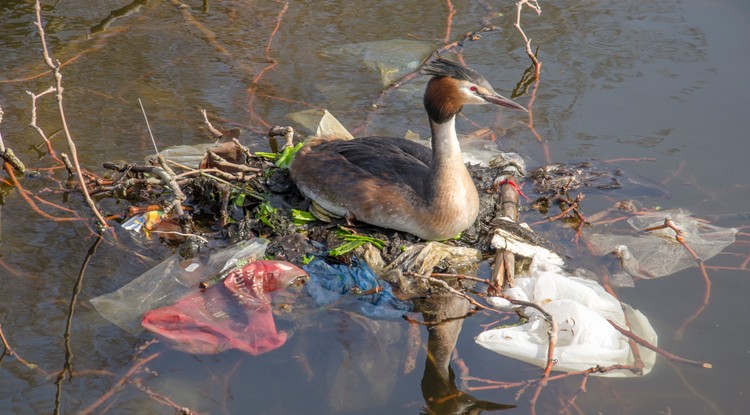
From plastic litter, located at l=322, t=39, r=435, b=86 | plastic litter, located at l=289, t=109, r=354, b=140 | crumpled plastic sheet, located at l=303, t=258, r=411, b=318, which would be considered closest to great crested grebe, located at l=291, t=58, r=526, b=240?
crumpled plastic sheet, located at l=303, t=258, r=411, b=318

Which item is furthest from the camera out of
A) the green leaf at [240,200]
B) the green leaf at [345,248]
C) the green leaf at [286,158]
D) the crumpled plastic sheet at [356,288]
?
the green leaf at [286,158]

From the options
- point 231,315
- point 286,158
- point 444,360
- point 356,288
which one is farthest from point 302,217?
point 444,360

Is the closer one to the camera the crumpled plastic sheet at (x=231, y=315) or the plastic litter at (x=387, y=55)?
the crumpled plastic sheet at (x=231, y=315)

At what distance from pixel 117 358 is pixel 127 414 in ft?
1.37

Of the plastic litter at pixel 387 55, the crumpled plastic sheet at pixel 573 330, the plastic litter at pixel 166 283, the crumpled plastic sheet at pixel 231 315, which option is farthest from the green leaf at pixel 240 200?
the plastic litter at pixel 387 55

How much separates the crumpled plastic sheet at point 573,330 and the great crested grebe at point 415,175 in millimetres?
633

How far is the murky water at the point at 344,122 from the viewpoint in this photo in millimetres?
4320

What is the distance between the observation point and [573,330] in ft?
14.9

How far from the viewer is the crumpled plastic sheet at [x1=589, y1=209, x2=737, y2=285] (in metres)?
5.21

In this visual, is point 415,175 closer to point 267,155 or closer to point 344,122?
point 267,155

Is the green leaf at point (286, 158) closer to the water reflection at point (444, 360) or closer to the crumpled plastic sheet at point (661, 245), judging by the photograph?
the water reflection at point (444, 360)

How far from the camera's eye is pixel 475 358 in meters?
4.50

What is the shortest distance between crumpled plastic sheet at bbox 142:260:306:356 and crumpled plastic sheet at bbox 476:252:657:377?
46.6 inches

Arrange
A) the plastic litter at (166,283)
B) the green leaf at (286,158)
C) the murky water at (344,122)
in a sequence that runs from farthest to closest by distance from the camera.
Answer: the green leaf at (286,158) → the plastic litter at (166,283) → the murky water at (344,122)
